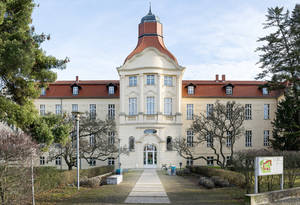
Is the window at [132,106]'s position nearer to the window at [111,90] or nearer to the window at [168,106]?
the window at [168,106]

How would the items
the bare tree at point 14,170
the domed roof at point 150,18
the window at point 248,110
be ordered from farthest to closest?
1. the window at point 248,110
2. the domed roof at point 150,18
3. the bare tree at point 14,170

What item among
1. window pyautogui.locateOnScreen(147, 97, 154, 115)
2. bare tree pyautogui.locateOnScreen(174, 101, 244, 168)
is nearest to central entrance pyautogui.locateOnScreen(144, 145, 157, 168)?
window pyautogui.locateOnScreen(147, 97, 154, 115)

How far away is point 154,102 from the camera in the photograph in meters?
38.0

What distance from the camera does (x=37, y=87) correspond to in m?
15.5

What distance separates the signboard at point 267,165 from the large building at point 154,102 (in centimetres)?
2433

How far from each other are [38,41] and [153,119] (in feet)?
76.0

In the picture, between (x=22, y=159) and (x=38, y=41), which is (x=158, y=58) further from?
(x=22, y=159)

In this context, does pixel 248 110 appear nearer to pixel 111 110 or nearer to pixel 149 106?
pixel 149 106

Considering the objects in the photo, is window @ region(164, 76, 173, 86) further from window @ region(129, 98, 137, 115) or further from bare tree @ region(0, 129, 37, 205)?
bare tree @ region(0, 129, 37, 205)

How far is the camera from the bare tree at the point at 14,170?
9773 mm

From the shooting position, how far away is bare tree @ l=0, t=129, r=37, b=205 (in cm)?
977

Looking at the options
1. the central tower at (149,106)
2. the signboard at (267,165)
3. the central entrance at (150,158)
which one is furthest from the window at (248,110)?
the signboard at (267,165)

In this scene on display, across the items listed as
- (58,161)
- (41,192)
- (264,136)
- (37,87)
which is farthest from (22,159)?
(264,136)

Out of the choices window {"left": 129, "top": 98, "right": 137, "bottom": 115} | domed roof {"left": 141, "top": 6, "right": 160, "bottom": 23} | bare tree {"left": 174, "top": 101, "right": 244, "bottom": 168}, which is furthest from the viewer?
domed roof {"left": 141, "top": 6, "right": 160, "bottom": 23}
